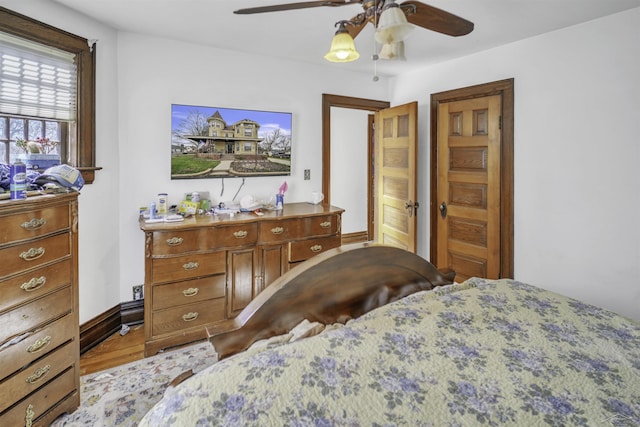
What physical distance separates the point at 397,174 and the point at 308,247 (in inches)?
56.8

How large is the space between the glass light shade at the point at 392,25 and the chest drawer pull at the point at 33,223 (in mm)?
1768

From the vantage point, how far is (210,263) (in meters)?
2.60

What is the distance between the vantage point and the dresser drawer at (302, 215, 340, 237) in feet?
9.89

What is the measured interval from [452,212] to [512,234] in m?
0.61

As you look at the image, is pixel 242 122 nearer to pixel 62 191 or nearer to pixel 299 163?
pixel 299 163

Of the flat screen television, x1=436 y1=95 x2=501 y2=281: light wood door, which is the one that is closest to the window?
the flat screen television

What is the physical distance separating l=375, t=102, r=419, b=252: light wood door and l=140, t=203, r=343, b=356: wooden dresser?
3.74 feet

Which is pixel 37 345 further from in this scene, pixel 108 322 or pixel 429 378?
pixel 429 378

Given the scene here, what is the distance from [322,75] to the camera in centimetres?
369

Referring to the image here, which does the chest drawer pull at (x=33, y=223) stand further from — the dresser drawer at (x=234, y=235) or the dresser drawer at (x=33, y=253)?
the dresser drawer at (x=234, y=235)

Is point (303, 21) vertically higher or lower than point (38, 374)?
higher

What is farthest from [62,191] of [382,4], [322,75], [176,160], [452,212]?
[452,212]

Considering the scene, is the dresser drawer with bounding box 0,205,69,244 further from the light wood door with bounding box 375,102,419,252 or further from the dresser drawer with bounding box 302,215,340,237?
the light wood door with bounding box 375,102,419,252

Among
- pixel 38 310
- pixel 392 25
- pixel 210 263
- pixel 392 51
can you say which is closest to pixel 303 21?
pixel 392 51
